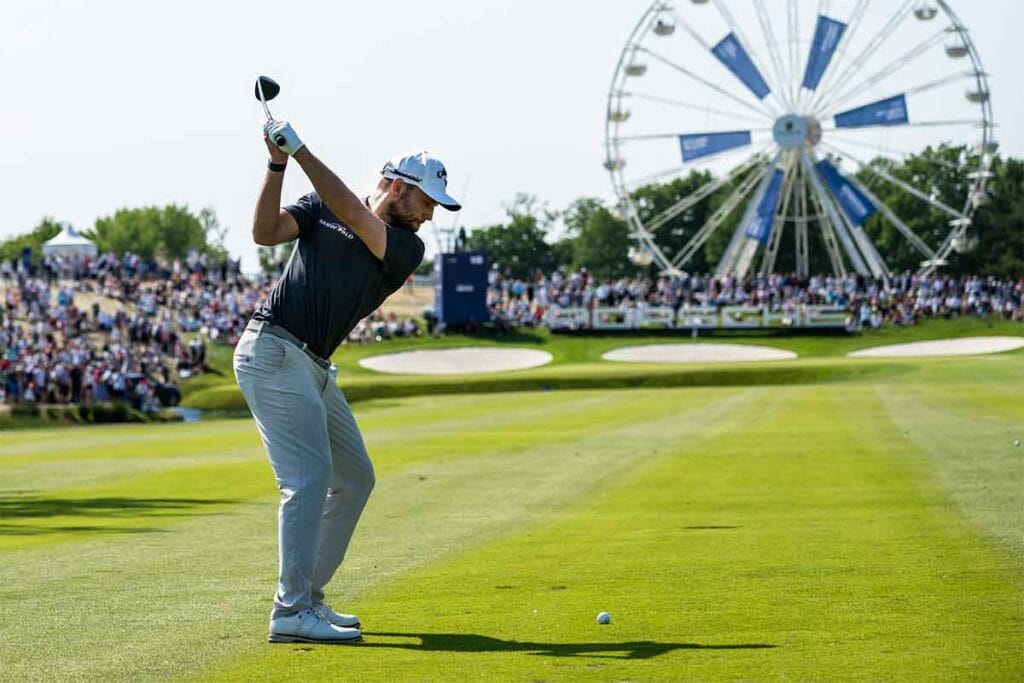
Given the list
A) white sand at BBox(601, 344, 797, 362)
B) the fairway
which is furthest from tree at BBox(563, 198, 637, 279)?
the fairway

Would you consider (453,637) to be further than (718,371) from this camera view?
No

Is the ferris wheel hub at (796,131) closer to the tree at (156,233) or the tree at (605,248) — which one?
the tree at (605,248)

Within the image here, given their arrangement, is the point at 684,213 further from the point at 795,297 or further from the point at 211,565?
the point at 211,565

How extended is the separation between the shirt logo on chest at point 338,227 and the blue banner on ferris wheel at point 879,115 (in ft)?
254

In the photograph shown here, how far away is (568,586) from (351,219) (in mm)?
3244

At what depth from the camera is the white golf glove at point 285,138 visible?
843 centimetres

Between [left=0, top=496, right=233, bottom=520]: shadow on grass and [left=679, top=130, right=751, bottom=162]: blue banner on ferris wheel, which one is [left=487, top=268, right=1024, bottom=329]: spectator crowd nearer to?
[left=679, top=130, right=751, bottom=162]: blue banner on ferris wheel

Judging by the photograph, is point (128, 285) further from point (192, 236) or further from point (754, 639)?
point (192, 236)

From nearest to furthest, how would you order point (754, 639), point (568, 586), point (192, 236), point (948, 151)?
point (754, 639)
point (568, 586)
point (948, 151)
point (192, 236)

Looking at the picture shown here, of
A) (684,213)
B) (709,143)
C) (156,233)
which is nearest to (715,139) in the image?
(709,143)

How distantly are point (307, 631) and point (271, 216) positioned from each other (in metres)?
2.06

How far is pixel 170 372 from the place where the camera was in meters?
65.2

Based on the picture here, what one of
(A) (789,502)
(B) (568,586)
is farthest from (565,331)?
(B) (568,586)

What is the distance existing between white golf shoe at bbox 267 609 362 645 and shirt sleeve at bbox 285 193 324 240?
1909mm
